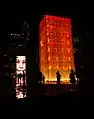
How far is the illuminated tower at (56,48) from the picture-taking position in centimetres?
959

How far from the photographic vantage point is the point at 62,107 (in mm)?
2211

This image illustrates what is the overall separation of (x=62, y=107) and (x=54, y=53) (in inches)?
296

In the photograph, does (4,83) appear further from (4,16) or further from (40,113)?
(40,113)

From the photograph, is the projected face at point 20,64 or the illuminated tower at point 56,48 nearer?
the projected face at point 20,64

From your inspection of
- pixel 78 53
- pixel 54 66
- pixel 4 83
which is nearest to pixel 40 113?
pixel 4 83

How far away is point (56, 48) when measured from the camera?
9.72 metres

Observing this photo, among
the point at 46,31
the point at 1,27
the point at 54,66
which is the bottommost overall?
the point at 54,66

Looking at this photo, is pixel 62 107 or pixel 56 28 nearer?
pixel 62 107

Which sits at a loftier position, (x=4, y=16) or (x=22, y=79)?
(x=4, y=16)

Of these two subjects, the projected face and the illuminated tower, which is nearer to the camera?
the projected face

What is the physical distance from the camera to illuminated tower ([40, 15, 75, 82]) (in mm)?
9594

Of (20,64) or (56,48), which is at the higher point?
(56,48)

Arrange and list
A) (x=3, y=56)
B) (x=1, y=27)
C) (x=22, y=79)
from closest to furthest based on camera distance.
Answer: (x=1, y=27) → (x=3, y=56) → (x=22, y=79)

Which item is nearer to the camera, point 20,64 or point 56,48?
point 20,64
